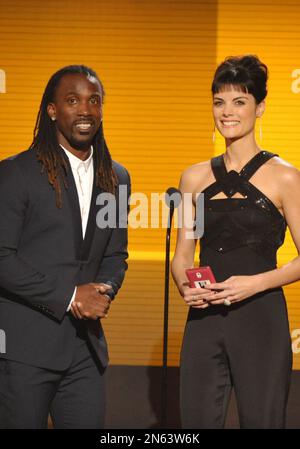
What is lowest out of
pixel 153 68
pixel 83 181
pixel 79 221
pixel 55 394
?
pixel 55 394

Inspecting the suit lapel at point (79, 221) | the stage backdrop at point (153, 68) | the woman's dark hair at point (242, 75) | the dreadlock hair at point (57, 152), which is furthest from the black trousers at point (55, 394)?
the stage backdrop at point (153, 68)

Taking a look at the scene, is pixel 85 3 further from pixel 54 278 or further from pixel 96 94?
pixel 54 278

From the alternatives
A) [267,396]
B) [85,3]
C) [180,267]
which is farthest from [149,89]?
[267,396]

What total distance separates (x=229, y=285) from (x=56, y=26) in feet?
10.4

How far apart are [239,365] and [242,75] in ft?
3.30

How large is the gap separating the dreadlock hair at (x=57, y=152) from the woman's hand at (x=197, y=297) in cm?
45

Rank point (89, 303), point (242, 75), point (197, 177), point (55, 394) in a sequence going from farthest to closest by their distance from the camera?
point (197, 177), point (242, 75), point (55, 394), point (89, 303)

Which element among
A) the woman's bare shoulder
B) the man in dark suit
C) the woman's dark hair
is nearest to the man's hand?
the man in dark suit

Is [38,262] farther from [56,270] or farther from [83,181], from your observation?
[83,181]

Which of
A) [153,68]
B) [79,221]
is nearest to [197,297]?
[79,221]

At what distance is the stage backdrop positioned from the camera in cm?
573

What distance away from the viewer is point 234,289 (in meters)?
3.04

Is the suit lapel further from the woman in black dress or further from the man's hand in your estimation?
the woman in black dress

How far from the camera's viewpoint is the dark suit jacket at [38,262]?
291cm
